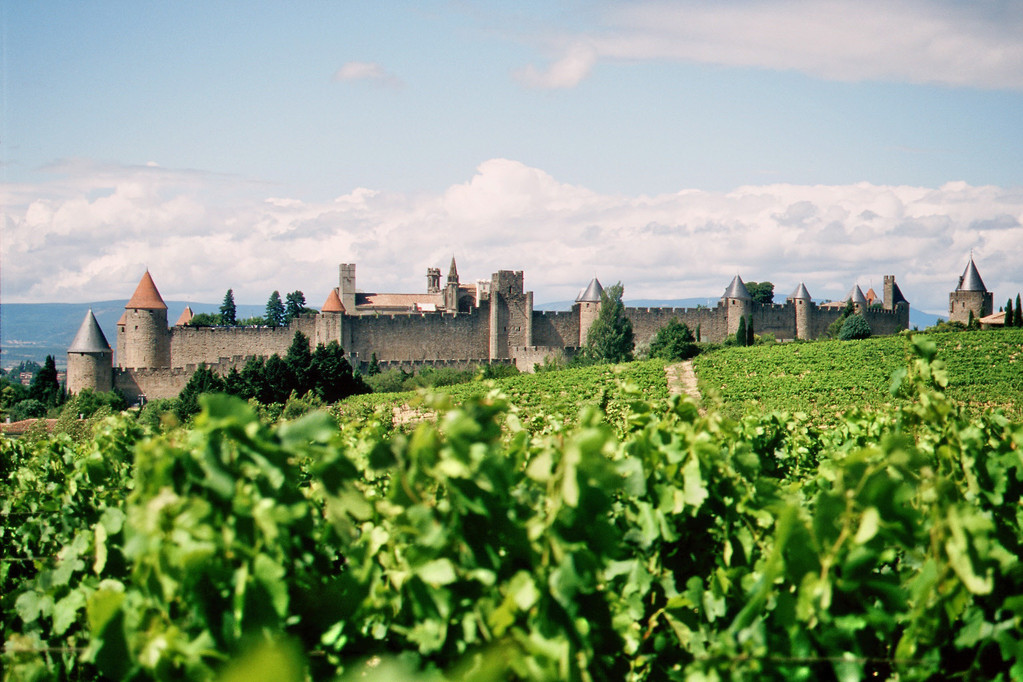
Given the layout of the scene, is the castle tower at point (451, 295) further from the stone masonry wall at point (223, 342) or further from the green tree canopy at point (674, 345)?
the green tree canopy at point (674, 345)

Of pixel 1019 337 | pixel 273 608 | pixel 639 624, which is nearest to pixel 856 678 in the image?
pixel 639 624

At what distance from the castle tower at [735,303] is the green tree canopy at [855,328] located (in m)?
5.15

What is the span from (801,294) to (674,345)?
1685 centimetres

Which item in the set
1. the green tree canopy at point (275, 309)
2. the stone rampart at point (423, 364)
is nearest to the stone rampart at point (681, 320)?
the stone rampart at point (423, 364)

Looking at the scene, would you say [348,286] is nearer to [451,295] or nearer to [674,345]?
[451,295]

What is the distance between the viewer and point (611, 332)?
43.5 m

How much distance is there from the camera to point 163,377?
4147 centimetres

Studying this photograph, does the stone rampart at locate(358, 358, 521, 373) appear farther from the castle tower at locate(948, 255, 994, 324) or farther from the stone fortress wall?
the castle tower at locate(948, 255, 994, 324)

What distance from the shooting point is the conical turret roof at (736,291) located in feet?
162

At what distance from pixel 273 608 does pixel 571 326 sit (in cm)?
4635

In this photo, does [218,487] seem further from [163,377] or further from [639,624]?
[163,377]

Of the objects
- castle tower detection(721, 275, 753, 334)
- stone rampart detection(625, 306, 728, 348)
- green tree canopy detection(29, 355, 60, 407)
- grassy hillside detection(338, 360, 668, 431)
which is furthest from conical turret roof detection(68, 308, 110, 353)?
castle tower detection(721, 275, 753, 334)

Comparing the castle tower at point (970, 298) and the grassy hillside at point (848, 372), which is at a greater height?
the castle tower at point (970, 298)

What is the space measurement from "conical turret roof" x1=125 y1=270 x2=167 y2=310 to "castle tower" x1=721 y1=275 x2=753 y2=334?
28.1 meters
